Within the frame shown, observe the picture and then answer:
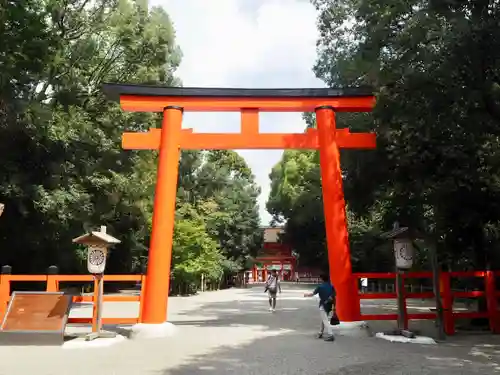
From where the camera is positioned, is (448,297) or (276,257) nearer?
(448,297)

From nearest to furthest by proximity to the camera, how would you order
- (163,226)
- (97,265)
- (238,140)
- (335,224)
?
(97,265)
(163,226)
(335,224)
(238,140)

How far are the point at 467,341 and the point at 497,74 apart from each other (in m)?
5.60

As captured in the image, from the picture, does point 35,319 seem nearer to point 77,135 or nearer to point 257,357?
point 257,357

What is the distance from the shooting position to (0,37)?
37.9 ft

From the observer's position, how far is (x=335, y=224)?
10.7 meters

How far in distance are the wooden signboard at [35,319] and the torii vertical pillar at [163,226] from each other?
5.75ft

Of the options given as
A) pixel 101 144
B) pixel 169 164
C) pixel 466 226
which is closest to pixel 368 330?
pixel 466 226

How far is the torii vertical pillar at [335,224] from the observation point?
10156 mm

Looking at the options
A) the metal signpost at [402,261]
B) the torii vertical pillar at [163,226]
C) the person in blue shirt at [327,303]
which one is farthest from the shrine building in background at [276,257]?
the person in blue shirt at [327,303]

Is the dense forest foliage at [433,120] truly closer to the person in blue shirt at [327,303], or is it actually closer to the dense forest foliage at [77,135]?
the person in blue shirt at [327,303]

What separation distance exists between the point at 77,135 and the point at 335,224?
10350 millimetres

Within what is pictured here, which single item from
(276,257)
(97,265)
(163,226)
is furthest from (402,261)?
(276,257)

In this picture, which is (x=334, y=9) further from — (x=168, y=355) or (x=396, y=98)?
(x=168, y=355)

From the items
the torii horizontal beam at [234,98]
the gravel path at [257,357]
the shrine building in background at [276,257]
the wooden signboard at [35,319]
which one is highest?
the torii horizontal beam at [234,98]
